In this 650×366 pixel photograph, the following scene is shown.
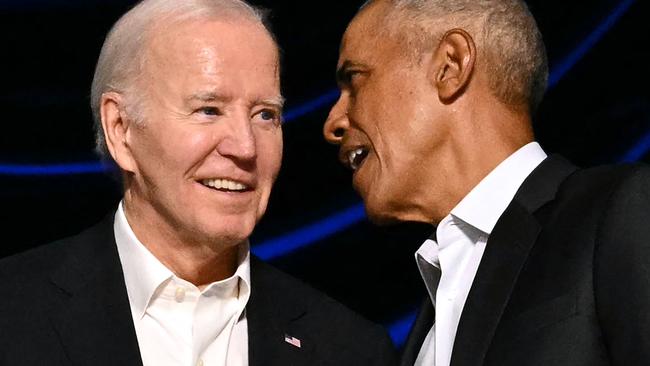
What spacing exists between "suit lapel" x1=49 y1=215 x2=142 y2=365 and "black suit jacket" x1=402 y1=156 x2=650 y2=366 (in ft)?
2.03

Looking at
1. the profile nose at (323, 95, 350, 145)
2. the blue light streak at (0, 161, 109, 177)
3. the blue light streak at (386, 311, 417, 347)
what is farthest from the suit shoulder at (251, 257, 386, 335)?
the blue light streak at (386, 311, 417, 347)

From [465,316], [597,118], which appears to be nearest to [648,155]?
[597,118]

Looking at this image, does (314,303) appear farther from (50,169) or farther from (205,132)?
(50,169)

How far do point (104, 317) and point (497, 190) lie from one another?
2.65ft

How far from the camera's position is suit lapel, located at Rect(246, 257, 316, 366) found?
247 centimetres

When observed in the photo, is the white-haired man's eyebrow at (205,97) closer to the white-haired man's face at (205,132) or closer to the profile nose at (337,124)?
the white-haired man's face at (205,132)

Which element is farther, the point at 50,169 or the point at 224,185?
the point at 50,169

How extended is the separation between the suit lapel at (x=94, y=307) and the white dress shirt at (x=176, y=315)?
27mm

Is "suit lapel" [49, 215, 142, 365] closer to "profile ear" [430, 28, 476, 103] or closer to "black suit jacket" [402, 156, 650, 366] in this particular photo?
"black suit jacket" [402, 156, 650, 366]

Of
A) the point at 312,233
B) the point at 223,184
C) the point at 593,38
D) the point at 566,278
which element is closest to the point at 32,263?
the point at 223,184

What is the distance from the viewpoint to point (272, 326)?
2.52m

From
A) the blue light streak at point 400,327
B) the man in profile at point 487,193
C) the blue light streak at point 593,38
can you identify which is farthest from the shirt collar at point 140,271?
the blue light streak at point 593,38

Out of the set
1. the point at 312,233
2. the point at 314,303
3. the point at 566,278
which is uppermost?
the point at 566,278

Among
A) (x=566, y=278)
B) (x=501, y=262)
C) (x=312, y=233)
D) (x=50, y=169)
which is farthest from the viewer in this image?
(x=312, y=233)
